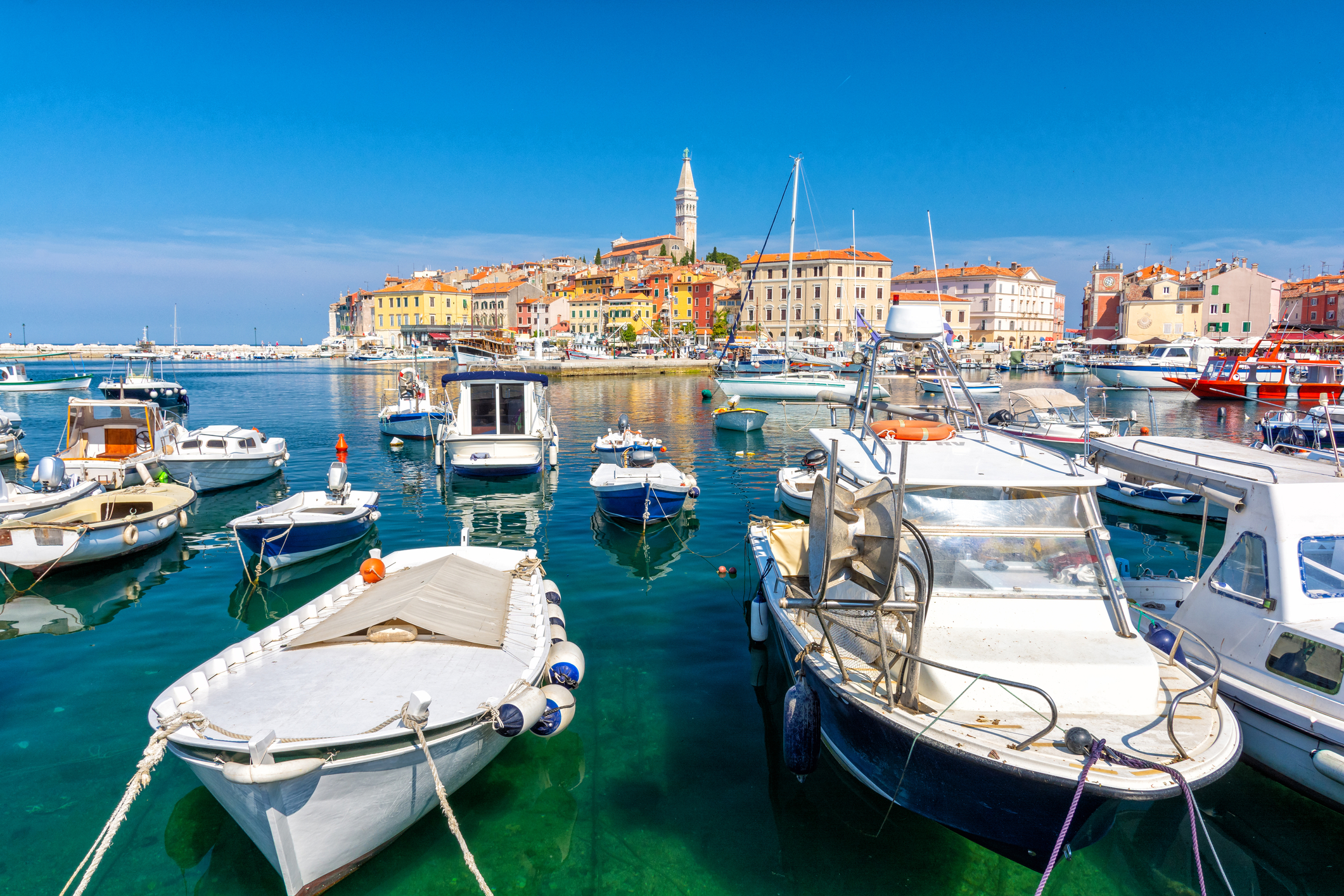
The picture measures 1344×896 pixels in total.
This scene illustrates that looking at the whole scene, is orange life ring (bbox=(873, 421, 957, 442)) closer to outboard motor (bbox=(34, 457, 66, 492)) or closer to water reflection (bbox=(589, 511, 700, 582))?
water reflection (bbox=(589, 511, 700, 582))

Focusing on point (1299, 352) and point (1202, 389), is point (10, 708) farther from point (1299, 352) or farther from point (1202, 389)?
point (1299, 352)

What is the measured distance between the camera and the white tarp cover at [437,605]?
734 centimetres

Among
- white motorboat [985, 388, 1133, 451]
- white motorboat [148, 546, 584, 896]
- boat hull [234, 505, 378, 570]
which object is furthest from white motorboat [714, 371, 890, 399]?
white motorboat [148, 546, 584, 896]

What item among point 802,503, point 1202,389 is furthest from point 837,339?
point 802,503

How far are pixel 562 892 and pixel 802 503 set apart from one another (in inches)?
454

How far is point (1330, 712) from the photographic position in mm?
6043

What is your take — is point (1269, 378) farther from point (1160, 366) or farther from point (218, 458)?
point (218, 458)

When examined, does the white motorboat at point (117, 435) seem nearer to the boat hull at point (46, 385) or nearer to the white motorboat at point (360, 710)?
the white motorboat at point (360, 710)

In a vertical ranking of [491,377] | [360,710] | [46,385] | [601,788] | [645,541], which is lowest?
[601,788]

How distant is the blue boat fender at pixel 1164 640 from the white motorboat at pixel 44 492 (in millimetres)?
17380

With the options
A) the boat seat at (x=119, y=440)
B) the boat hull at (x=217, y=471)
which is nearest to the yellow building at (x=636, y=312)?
the boat hull at (x=217, y=471)

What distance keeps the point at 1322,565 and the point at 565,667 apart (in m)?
8.11

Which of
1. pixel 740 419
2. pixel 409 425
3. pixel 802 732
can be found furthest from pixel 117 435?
pixel 740 419

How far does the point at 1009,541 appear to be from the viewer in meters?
6.69
